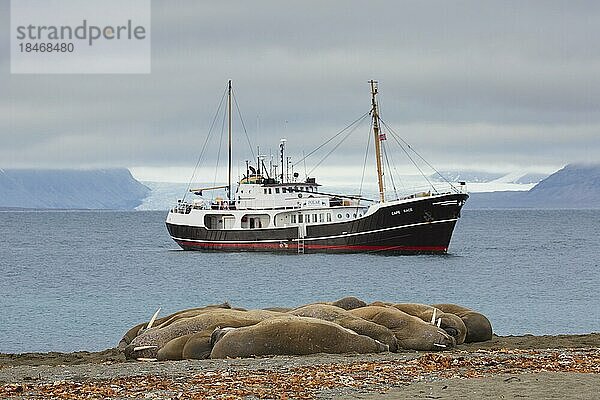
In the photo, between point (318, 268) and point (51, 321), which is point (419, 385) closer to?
point (51, 321)

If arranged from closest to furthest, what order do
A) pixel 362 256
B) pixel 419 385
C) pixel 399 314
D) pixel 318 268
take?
pixel 419 385 → pixel 399 314 → pixel 318 268 → pixel 362 256

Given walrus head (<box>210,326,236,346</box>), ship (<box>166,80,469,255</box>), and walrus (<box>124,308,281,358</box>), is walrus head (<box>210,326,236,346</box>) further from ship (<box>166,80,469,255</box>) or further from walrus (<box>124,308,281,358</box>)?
ship (<box>166,80,469,255</box>)

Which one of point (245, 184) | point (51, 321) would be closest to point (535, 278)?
point (245, 184)

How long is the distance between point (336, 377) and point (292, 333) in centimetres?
279

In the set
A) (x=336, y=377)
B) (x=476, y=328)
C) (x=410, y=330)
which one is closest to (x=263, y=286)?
(x=476, y=328)

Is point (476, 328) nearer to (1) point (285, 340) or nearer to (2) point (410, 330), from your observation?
(2) point (410, 330)

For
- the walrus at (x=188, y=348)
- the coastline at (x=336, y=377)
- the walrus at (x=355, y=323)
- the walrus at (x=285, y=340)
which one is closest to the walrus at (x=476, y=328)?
the walrus at (x=355, y=323)

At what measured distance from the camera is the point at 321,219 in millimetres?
69750

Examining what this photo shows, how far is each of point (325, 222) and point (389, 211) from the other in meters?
5.33

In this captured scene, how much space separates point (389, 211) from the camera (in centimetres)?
6575

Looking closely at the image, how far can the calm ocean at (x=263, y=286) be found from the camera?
34.8 metres

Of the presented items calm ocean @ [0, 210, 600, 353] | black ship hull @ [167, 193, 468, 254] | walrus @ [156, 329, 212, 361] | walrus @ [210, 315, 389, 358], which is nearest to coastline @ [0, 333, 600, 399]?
walrus @ [210, 315, 389, 358]

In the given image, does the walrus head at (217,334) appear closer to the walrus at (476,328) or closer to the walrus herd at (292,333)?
the walrus herd at (292,333)

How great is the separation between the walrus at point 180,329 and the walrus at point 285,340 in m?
1.17
